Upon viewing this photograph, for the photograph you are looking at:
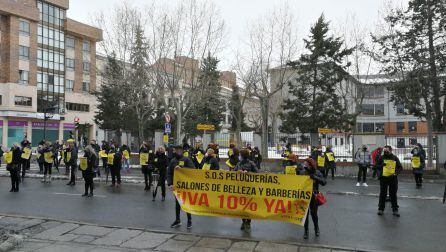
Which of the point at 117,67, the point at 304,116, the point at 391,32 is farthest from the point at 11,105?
the point at 391,32

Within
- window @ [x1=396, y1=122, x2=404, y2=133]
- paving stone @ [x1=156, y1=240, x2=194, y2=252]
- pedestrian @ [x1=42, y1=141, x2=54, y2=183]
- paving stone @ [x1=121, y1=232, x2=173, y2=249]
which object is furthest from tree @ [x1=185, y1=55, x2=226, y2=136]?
window @ [x1=396, y1=122, x2=404, y2=133]

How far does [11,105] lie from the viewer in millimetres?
48906

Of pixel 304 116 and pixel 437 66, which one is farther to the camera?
pixel 304 116

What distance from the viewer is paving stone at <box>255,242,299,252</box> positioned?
24.6ft

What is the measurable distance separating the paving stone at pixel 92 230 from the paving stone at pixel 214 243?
82.2 inches

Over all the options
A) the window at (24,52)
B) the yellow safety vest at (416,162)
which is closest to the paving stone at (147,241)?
the yellow safety vest at (416,162)

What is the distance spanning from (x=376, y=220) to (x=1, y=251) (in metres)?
8.26

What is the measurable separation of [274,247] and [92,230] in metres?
3.86

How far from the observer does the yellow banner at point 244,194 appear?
8.68m

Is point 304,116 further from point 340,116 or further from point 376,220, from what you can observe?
point 376,220

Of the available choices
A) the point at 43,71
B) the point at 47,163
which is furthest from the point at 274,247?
the point at 43,71

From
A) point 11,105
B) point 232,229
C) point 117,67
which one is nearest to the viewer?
point 232,229

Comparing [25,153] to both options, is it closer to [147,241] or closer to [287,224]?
[147,241]

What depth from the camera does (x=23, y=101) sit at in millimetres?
50812
